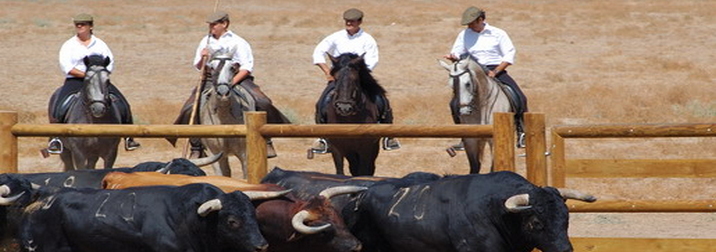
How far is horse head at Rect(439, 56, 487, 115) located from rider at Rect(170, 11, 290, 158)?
207 centimetres

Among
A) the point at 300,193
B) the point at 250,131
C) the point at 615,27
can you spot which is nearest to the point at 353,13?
the point at 250,131

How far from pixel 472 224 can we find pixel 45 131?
3912 mm

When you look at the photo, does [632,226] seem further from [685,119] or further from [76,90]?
[685,119]

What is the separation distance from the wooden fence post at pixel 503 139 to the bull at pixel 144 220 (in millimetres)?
1828

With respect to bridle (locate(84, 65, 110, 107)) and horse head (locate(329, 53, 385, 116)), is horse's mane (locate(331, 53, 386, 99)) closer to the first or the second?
horse head (locate(329, 53, 385, 116))

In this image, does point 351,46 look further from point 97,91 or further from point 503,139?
point 503,139

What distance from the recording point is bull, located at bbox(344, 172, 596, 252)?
A: 8969 mm

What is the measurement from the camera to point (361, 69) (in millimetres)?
15477

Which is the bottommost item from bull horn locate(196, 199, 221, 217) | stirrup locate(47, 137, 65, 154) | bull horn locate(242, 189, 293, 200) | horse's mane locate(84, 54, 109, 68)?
stirrup locate(47, 137, 65, 154)

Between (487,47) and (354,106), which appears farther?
(487,47)

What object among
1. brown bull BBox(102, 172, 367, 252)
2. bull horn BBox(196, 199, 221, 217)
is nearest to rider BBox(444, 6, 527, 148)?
brown bull BBox(102, 172, 367, 252)

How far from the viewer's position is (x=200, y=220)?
29.8 ft

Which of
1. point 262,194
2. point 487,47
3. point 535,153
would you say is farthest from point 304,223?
point 487,47

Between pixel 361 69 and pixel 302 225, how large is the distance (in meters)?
6.43
